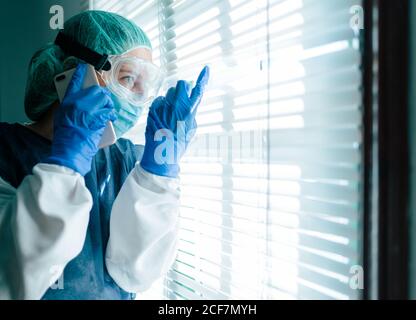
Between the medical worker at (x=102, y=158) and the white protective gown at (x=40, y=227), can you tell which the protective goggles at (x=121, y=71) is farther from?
the white protective gown at (x=40, y=227)

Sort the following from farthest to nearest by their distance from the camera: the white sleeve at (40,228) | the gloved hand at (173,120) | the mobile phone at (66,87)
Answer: the gloved hand at (173,120)
the mobile phone at (66,87)
the white sleeve at (40,228)

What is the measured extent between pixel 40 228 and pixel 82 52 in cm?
46

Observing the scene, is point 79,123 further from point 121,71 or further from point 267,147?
point 267,147

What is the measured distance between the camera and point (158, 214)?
3.21 feet

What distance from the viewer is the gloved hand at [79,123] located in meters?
0.82

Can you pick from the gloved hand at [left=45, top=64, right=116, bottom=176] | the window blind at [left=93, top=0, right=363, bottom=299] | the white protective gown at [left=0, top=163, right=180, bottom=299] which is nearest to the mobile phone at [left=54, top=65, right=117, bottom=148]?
the gloved hand at [left=45, top=64, right=116, bottom=176]

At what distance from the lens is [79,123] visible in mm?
849

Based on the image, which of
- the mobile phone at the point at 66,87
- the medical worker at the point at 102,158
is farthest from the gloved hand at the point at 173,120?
the mobile phone at the point at 66,87

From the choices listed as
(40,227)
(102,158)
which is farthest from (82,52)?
(40,227)

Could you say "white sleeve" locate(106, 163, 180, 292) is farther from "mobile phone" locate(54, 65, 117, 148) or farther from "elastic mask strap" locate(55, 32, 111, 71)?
"elastic mask strap" locate(55, 32, 111, 71)

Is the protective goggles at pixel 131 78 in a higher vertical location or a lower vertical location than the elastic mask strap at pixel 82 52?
lower

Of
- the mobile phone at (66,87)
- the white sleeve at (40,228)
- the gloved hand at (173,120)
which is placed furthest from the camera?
the gloved hand at (173,120)

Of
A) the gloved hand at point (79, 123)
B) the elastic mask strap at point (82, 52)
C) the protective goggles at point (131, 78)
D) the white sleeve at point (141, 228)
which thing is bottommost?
the white sleeve at point (141, 228)

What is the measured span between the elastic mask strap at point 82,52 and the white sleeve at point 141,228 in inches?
11.0
